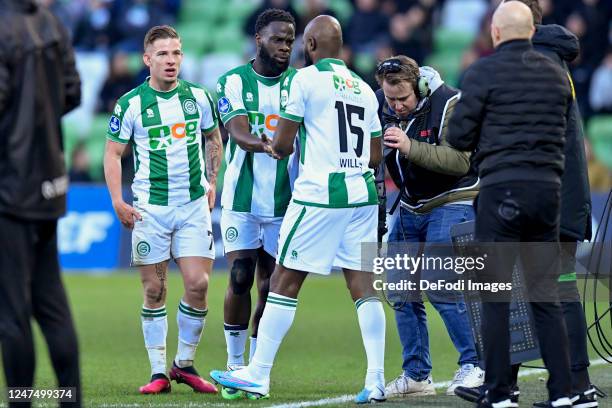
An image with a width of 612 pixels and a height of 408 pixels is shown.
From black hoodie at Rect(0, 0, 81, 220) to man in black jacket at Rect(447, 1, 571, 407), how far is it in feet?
6.93

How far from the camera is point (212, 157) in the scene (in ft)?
27.3

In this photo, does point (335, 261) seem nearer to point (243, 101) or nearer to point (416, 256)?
point (416, 256)

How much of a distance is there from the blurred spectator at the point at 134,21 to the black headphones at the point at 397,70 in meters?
13.6

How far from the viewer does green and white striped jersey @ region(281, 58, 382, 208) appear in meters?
6.97

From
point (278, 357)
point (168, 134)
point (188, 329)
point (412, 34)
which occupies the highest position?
point (412, 34)

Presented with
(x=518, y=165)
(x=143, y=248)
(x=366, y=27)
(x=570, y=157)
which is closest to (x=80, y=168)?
(x=366, y=27)

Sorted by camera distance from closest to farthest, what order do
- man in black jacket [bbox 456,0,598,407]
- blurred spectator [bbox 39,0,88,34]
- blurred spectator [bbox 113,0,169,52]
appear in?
1. man in black jacket [bbox 456,0,598,407]
2. blurred spectator [bbox 113,0,169,52]
3. blurred spectator [bbox 39,0,88,34]

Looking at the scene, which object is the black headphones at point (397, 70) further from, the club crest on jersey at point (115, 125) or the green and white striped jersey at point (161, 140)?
the club crest on jersey at point (115, 125)

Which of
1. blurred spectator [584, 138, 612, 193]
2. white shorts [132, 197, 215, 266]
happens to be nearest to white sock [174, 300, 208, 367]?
white shorts [132, 197, 215, 266]

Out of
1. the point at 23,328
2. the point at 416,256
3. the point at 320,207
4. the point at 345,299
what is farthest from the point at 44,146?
the point at 345,299

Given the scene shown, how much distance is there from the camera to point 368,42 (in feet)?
64.8

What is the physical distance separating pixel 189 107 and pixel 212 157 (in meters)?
0.50

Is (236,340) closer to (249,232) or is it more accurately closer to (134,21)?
(249,232)

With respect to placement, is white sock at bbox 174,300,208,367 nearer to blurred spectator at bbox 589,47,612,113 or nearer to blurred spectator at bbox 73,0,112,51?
blurred spectator at bbox 589,47,612,113
